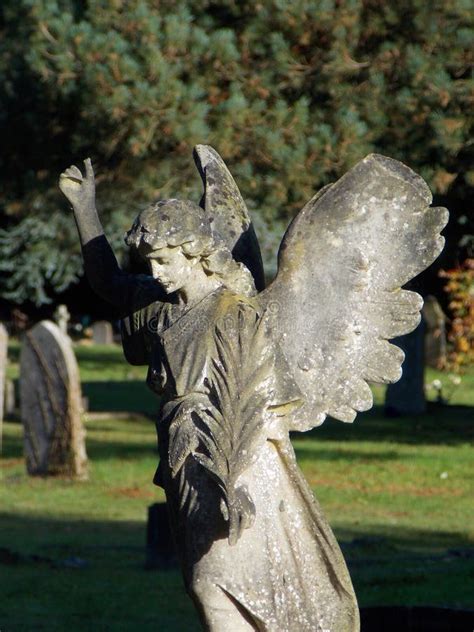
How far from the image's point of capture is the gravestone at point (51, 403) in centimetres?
1475

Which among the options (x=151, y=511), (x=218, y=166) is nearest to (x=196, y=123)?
(x=151, y=511)

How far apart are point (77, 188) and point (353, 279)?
105cm

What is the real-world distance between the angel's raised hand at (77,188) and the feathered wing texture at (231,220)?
0.41m

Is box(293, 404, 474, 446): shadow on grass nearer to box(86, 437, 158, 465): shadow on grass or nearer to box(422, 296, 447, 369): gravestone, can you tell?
box(86, 437, 158, 465): shadow on grass

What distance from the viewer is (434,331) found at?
25734 millimetres

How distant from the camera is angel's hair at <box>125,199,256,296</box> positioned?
4.75 metres

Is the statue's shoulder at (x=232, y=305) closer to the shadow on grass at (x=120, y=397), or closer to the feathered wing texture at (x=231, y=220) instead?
the feathered wing texture at (x=231, y=220)

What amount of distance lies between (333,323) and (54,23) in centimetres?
1189

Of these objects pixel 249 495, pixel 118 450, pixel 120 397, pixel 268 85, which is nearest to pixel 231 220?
pixel 249 495

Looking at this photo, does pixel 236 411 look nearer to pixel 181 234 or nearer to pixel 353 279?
pixel 181 234

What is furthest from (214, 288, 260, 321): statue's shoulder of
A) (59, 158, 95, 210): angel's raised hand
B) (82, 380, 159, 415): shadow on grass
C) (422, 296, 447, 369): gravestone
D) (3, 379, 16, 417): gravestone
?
(422, 296, 447, 369): gravestone

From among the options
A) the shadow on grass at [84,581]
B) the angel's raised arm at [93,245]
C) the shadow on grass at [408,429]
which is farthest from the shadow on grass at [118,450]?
the angel's raised arm at [93,245]

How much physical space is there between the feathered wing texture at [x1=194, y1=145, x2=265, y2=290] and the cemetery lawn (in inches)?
175

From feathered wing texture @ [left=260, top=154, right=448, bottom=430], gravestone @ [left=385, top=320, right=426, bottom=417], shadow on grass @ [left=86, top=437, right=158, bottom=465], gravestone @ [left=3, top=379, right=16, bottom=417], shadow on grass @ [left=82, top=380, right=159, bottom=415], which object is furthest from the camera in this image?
shadow on grass @ [left=82, top=380, right=159, bottom=415]
